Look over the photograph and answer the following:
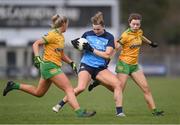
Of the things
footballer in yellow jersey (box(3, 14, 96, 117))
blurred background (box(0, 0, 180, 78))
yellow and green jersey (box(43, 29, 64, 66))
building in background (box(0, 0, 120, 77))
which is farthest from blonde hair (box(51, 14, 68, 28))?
building in background (box(0, 0, 120, 77))

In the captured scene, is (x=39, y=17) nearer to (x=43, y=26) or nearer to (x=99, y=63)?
(x=43, y=26)

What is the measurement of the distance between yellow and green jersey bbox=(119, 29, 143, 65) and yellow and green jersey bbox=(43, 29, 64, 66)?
5.26ft

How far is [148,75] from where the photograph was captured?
48.2 meters

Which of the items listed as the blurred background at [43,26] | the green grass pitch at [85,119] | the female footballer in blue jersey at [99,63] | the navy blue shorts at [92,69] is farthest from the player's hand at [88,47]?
the blurred background at [43,26]

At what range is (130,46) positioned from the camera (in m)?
15.7

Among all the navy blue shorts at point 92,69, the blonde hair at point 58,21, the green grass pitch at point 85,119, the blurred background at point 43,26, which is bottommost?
the blurred background at point 43,26

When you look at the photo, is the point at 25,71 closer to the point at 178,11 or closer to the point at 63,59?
the point at 63,59

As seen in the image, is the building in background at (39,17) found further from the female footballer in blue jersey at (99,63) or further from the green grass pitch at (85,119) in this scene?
the female footballer in blue jersey at (99,63)

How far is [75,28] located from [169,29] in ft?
88.9

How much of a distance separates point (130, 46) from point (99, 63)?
933 mm

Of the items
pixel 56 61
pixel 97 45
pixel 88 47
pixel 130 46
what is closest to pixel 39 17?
pixel 130 46

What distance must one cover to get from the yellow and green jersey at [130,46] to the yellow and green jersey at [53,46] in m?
1.60

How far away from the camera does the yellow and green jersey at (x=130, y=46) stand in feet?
51.4

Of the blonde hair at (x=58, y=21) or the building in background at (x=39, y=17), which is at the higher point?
the blonde hair at (x=58, y=21)
